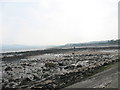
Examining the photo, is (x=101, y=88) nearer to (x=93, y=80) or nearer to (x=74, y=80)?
(x=93, y=80)

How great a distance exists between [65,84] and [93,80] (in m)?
3.13

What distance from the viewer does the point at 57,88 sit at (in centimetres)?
2223

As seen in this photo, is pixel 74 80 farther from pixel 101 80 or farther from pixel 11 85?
pixel 11 85

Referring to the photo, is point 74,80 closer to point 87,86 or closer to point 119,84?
point 87,86

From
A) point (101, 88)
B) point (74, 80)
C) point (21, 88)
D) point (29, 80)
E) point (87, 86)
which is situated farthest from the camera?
point (29, 80)

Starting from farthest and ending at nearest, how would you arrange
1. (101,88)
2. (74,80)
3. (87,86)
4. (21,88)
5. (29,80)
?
(29,80)
(74,80)
(21,88)
(87,86)
(101,88)

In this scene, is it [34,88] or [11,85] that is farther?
[11,85]

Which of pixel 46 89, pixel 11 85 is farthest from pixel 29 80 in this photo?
pixel 46 89

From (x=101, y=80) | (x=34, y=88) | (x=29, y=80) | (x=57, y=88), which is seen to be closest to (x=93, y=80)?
(x=101, y=80)

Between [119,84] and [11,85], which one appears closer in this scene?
[119,84]

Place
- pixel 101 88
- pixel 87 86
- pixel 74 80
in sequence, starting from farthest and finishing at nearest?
1. pixel 74 80
2. pixel 87 86
3. pixel 101 88

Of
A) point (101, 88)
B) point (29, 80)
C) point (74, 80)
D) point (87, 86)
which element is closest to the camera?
point (101, 88)

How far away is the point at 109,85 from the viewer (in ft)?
70.1

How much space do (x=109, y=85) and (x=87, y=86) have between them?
208 centimetres
